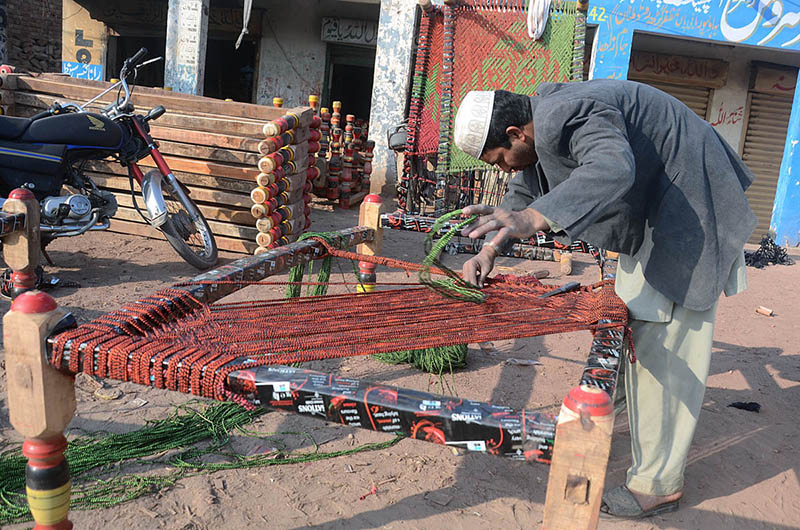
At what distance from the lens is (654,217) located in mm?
2047

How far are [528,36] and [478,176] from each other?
2.14 m

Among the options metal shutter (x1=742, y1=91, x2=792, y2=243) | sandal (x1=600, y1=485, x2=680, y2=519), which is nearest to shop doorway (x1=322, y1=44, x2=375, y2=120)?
metal shutter (x1=742, y1=91, x2=792, y2=243)

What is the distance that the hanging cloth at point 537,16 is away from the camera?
593cm

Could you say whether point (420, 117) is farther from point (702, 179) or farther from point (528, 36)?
point (702, 179)

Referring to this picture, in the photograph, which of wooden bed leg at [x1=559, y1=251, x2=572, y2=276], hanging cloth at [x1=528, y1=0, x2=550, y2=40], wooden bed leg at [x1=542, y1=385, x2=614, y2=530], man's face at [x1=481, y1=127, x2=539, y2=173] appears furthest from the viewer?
hanging cloth at [x1=528, y1=0, x2=550, y2=40]

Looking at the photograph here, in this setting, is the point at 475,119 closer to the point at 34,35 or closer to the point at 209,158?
the point at 209,158

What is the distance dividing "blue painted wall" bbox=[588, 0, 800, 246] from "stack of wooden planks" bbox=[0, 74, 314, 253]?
458 cm

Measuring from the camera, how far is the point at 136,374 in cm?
149

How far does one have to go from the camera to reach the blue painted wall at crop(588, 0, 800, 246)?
312 inches

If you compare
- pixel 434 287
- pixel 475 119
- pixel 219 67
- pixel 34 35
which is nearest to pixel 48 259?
pixel 434 287

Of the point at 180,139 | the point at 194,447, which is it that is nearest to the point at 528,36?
the point at 180,139

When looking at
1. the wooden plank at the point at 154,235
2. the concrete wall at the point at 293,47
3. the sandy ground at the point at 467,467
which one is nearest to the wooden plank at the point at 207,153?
the wooden plank at the point at 154,235

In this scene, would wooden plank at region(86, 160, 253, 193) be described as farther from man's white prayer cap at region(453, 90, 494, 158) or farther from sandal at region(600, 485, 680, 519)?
sandal at region(600, 485, 680, 519)

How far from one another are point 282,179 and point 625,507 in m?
3.56
